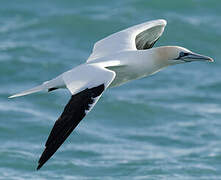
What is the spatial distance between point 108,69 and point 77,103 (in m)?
1.32

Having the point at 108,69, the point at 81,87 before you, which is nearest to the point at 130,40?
the point at 108,69

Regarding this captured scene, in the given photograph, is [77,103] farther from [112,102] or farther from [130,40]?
[112,102]

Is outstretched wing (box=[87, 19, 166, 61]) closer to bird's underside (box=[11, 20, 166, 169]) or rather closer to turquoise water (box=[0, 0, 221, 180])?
bird's underside (box=[11, 20, 166, 169])

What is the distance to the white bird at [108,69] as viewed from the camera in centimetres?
855

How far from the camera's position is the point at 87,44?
711 inches

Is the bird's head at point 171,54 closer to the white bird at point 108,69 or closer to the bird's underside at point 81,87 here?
the white bird at point 108,69

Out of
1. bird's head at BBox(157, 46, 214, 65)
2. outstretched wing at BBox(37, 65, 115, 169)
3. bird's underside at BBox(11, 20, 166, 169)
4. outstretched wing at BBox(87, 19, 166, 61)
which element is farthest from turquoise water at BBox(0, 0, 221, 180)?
outstretched wing at BBox(37, 65, 115, 169)

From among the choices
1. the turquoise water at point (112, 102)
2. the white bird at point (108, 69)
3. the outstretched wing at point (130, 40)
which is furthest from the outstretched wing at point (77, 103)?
the turquoise water at point (112, 102)

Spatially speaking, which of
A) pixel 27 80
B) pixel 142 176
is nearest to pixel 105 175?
pixel 142 176

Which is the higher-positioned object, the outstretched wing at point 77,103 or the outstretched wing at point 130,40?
the outstretched wing at point 130,40

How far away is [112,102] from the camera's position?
51.3 feet

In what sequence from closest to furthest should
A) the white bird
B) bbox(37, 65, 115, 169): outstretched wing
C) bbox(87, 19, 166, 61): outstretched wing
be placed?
→ bbox(37, 65, 115, 169): outstretched wing, the white bird, bbox(87, 19, 166, 61): outstretched wing

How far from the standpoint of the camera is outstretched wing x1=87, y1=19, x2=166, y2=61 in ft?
37.3

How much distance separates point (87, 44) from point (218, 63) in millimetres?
3003
